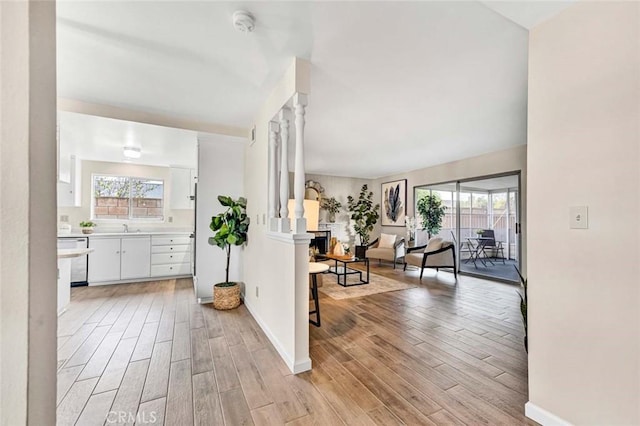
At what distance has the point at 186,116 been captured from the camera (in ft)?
10.7

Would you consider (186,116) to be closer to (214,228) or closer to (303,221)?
(214,228)

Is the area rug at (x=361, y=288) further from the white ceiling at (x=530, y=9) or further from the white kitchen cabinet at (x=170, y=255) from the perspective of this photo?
the white ceiling at (x=530, y=9)

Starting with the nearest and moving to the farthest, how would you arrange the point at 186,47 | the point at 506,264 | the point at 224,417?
the point at 224,417 < the point at 186,47 < the point at 506,264

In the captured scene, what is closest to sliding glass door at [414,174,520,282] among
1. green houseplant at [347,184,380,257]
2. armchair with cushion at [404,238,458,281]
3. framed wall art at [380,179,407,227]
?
A: armchair with cushion at [404,238,458,281]

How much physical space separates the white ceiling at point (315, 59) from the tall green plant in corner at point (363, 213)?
405 cm

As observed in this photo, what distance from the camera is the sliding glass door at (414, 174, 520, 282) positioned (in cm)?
567

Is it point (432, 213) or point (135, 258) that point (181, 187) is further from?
point (432, 213)

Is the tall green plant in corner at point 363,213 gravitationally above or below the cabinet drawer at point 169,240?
above

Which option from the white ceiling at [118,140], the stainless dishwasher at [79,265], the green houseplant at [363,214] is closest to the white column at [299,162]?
the white ceiling at [118,140]

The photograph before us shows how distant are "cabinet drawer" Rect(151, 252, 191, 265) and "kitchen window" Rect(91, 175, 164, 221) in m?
1.02

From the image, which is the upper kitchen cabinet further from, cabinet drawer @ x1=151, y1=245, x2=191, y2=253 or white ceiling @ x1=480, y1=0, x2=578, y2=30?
white ceiling @ x1=480, y1=0, x2=578, y2=30

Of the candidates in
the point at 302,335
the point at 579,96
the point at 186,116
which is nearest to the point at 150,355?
the point at 302,335

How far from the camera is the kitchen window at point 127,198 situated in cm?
508

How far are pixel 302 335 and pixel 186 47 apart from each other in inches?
91.8
